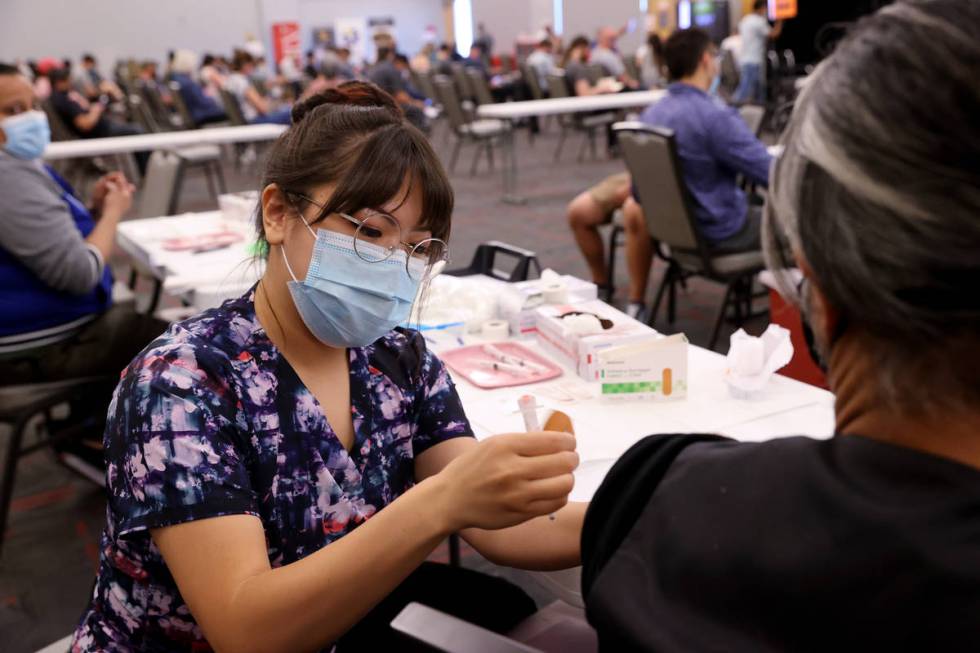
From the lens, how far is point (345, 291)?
1.14 m

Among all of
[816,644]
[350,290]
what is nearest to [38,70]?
[350,290]

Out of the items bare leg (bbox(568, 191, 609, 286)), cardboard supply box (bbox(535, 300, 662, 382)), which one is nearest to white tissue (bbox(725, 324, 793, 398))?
cardboard supply box (bbox(535, 300, 662, 382))

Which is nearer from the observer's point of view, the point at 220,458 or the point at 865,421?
the point at 865,421

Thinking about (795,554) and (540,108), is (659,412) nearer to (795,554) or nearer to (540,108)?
(795,554)

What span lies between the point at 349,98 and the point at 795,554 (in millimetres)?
987

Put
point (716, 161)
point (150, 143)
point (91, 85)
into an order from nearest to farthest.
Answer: point (716, 161), point (150, 143), point (91, 85)

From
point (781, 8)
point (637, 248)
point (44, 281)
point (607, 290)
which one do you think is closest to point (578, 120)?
point (607, 290)

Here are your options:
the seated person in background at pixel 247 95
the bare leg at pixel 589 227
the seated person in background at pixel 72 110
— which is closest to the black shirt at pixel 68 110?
the seated person in background at pixel 72 110

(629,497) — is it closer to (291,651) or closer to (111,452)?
(291,651)

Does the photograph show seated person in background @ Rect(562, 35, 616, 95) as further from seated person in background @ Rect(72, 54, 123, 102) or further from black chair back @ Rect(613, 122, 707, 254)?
seated person in background @ Rect(72, 54, 123, 102)

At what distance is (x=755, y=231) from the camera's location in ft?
11.0

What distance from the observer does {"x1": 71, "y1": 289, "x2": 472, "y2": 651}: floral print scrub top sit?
37.6 inches

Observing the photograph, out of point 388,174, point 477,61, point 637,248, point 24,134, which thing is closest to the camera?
point 388,174

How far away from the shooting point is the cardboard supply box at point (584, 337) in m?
1.74
